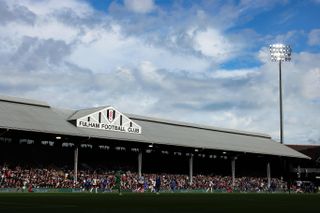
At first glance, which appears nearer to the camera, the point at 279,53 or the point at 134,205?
the point at 134,205

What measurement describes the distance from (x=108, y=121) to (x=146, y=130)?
7.20m

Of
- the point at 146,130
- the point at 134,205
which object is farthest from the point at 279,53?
the point at 134,205

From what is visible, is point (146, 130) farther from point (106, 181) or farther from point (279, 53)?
point (279, 53)

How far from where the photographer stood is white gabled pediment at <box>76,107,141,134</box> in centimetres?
5422

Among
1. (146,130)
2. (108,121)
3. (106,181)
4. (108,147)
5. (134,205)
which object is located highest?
(108,121)

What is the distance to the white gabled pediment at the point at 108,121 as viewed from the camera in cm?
5422

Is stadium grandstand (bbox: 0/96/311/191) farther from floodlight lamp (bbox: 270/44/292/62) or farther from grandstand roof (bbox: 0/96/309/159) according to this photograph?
floodlight lamp (bbox: 270/44/292/62)

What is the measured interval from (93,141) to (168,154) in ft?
45.1

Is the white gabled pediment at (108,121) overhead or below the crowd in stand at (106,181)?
overhead

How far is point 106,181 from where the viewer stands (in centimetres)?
5209

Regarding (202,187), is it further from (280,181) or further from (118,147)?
(280,181)

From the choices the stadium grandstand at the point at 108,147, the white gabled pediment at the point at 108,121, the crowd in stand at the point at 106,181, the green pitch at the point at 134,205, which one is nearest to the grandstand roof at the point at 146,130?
the stadium grandstand at the point at 108,147

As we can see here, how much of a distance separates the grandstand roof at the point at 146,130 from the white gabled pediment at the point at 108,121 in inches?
25.7

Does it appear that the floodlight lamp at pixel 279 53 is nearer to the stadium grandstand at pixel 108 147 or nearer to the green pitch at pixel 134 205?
the stadium grandstand at pixel 108 147
